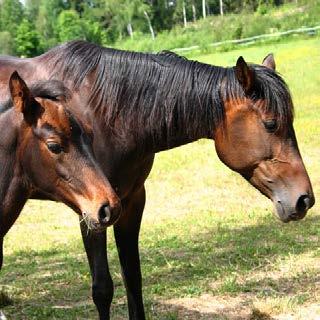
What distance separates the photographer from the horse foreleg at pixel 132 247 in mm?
4398

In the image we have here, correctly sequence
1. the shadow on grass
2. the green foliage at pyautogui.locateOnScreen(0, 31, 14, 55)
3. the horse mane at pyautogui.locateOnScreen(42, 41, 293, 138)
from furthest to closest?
1. the green foliage at pyautogui.locateOnScreen(0, 31, 14, 55)
2. the shadow on grass
3. the horse mane at pyautogui.locateOnScreen(42, 41, 293, 138)

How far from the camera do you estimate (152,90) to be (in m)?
4.04

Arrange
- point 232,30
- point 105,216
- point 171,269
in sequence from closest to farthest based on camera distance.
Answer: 1. point 105,216
2. point 171,269
3. point 232,30

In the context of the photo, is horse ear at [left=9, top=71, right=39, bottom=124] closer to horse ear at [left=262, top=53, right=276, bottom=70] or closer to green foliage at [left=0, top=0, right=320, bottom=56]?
horse ear at [left=262, top=53, right=276, bottom=70]

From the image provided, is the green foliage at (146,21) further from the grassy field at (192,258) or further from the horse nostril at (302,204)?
the horse nostril at (302,204)

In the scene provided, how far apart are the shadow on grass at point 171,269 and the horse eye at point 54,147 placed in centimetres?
203

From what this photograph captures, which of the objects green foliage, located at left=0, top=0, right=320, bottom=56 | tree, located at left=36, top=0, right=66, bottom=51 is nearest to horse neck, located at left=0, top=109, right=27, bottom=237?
green foliage, located at left=0, top=0, right=320, bottom=56

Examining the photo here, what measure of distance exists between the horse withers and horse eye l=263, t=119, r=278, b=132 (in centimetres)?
121

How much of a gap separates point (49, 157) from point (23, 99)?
1.01 feet

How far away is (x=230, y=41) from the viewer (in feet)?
114

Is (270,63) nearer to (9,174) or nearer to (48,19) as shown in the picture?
(9,174)

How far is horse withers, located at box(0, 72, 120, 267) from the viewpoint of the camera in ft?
10.1

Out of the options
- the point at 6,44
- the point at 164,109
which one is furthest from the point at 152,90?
the point at 6,44

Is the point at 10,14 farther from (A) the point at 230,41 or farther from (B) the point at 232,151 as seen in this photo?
(B) the point at 232,151
